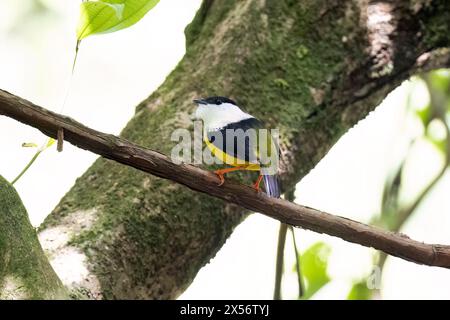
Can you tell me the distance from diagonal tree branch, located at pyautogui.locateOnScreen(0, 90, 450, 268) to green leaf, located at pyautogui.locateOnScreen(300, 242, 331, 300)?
44.2 inches

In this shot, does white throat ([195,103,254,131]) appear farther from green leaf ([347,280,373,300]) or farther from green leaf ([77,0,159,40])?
green leaf ([347,280,373,300])

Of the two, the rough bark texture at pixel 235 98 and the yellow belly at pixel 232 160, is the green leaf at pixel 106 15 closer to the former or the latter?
the yellow belly at pixel 232 160

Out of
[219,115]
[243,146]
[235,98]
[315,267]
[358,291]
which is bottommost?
[358,291]

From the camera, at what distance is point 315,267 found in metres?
3.53

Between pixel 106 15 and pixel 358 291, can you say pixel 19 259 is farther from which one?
pixel 358 291

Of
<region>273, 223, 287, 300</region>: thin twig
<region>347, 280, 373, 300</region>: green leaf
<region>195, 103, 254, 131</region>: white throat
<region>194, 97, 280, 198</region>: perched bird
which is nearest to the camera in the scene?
<region>194, 97, 280, 198</region>: perched bird

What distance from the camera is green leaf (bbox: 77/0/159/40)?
2248mm

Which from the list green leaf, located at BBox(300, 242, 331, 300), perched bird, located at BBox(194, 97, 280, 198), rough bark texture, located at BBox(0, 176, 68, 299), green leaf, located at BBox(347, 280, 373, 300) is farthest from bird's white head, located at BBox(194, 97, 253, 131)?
green leaf, located at BBox(347, 280, 373, 300)

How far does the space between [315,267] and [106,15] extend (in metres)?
1.77

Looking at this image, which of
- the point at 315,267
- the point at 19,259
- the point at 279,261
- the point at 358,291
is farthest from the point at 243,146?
the point at 358,291

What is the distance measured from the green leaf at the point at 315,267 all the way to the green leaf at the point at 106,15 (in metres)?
1.57

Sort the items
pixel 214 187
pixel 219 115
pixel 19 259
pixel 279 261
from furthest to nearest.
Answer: pixel 279 261, pixel 219 115, pixel 214 187, pixel 19 259
